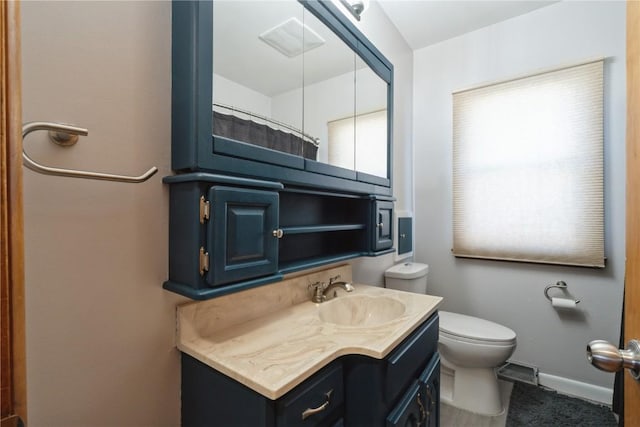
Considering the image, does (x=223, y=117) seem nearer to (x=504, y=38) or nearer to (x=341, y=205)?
(x=341, y=205)

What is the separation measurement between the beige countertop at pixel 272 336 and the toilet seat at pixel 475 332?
23.7 inches

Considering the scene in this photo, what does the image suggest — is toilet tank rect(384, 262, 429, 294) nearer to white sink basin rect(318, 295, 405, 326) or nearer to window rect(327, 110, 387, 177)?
white sink basin rect(318, 295, 405, 326)

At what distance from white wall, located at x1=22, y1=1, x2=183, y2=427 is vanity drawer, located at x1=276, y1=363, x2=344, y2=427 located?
395 mm

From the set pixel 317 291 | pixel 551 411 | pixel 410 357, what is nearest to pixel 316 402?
pixel 410 357

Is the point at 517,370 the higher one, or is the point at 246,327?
the point at 246,327

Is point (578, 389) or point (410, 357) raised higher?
point (410, 357)

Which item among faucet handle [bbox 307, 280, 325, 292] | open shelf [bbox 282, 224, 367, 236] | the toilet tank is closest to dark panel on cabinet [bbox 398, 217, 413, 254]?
the toilet tank

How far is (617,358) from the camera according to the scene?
0.51 meters

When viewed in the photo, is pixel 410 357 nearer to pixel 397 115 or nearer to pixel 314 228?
pixel 314 228

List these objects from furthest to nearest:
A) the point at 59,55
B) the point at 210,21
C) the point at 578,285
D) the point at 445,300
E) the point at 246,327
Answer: the point at 445,300, the point at 578,285, the point at 246,327, the point at 210,21, the point at 59,55

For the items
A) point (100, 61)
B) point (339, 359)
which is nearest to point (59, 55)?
point (100, 61)

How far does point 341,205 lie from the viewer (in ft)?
5.27

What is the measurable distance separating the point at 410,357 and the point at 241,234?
0.75m

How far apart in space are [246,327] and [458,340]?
1286 mm
